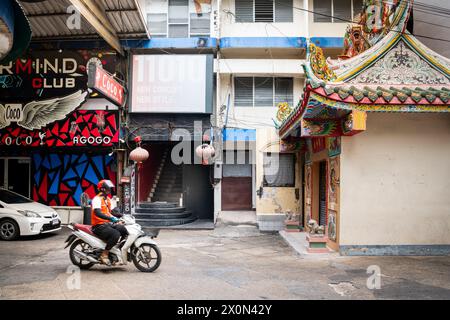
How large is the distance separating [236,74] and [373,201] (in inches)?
392

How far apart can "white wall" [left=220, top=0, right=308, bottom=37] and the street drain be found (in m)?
13.3

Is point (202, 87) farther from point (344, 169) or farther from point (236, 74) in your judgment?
point (344, 169)

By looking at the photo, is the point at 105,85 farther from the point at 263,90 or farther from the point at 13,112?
the point at 263,90

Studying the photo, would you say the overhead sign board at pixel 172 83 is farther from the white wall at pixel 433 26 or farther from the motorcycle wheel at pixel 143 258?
the motorcycle wheel at pixel 143 258

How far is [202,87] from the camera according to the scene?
17.1 meters

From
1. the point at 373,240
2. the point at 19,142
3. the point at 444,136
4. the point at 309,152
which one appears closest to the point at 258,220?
the point at 309,152

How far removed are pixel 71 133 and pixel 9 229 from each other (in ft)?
16.0

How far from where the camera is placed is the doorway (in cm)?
1723

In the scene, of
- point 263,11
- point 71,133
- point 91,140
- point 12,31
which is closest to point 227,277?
point 12,31

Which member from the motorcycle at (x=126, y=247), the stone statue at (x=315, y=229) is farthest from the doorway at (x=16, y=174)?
the stone statue at (x=315, y=229)

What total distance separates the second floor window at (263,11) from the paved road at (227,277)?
440 inches

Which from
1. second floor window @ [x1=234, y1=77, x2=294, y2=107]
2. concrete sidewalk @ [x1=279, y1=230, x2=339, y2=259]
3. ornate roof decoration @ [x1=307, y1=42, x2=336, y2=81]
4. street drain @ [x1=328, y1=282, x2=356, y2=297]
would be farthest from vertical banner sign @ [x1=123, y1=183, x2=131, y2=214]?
street drain @ [x1=328, y1=282, x2=356, y2=297]

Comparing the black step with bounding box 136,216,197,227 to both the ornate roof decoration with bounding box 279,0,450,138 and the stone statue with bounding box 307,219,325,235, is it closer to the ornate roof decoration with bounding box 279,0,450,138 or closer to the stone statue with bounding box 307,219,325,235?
the stone statue with bounding box 307,219,325,235

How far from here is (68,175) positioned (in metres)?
16.9
